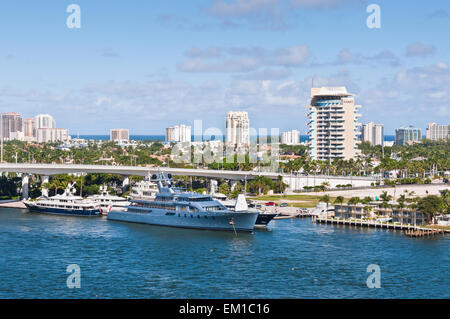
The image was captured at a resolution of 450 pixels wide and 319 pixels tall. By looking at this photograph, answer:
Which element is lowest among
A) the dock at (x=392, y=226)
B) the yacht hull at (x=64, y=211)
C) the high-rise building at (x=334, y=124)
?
the dock at (x=392, y=226)

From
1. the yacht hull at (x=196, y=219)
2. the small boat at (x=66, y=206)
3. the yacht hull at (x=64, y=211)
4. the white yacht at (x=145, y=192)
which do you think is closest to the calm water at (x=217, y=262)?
the yacht hull at (x=196, y=219)

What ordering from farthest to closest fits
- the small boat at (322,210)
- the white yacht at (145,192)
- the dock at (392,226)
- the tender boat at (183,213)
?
the small boat at (322,210) → the white yacht at (145,192) → the tender boat at (183,213) → the dock at (392,226)

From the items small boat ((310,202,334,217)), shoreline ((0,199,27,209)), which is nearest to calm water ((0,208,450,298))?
small boat ((310,202,334,217))

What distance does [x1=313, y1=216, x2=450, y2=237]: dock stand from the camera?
227ft

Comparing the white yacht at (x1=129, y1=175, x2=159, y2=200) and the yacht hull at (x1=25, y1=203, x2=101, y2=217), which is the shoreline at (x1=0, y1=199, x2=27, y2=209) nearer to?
the yacht hull at (x1=25, y1=203, x2=101, y2=217)

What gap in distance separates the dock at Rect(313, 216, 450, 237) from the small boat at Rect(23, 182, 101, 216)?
31.1 metres

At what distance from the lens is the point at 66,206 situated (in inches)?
3452

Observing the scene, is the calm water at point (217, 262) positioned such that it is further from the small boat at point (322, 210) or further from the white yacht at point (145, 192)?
the small boat at point (322, 210)

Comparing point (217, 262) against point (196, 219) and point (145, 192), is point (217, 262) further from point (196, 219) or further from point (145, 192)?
point (145, 192)

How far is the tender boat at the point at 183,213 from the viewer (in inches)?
Result: 2790

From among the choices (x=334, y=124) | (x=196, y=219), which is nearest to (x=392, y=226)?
(x=196, y=219)

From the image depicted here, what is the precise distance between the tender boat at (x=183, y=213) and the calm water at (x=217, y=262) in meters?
1.72

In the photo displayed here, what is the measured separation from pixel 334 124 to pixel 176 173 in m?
58.5
